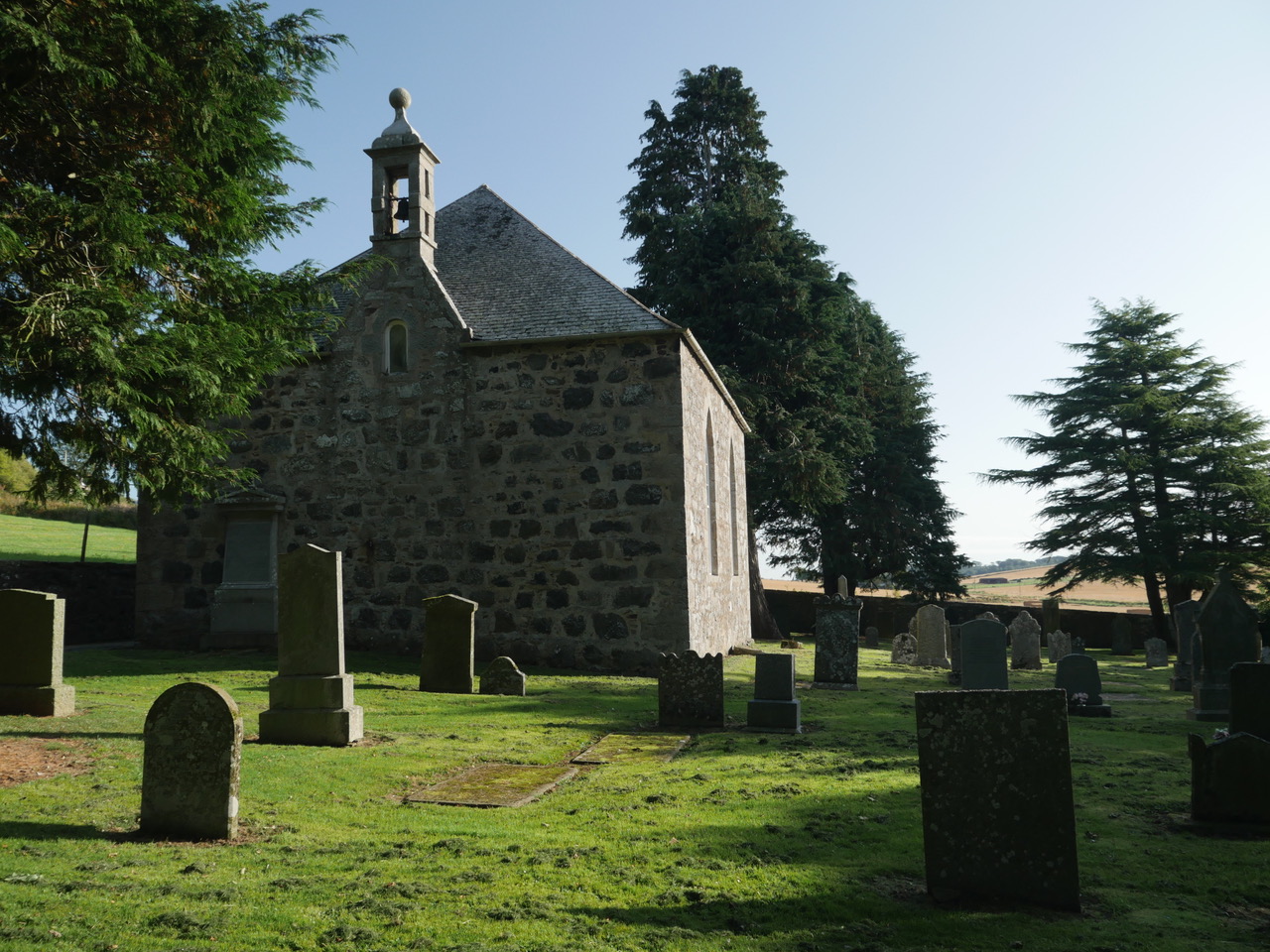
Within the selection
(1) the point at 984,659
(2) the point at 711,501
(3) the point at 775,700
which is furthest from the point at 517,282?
(1) the point at 984,659

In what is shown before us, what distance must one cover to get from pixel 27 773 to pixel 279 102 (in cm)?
920

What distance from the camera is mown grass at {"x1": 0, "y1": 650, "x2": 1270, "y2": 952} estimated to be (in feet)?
13.6

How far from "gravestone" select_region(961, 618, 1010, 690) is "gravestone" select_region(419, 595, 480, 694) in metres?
6.97

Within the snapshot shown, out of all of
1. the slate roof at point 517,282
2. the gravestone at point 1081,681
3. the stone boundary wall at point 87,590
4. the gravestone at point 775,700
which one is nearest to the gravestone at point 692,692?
the gravestone at point 775,700

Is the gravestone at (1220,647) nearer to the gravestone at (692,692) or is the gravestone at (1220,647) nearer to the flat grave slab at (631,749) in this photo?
the gravestone at (692,692)

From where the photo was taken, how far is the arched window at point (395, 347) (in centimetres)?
1652

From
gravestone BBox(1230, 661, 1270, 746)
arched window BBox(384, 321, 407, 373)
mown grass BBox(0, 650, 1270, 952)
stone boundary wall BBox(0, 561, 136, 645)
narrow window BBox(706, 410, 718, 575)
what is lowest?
mown grass BBox(0, 650, 1270, 952)

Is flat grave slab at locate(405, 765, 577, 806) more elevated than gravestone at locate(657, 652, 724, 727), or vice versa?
gravestone at locate(657, 652, 724, 727)

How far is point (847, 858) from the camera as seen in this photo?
537cm

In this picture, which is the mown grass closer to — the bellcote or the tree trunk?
the bellcote

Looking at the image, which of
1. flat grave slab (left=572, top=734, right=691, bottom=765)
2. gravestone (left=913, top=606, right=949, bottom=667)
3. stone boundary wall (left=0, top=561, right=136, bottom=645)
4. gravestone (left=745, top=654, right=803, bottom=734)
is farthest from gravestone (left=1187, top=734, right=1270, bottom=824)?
stone boundary wall (left=0, top=561, right=136, bottom=645)

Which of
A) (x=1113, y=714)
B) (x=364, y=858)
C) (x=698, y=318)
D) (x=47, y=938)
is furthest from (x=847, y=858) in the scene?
(x=698, y=318)

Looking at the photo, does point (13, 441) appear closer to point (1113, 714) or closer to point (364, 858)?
point (364, 858)

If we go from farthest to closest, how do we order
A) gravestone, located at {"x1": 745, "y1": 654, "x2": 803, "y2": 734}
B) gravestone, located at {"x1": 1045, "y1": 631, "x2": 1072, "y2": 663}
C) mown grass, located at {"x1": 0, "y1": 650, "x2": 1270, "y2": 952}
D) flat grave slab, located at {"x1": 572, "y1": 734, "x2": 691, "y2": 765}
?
gravestone, located at {"x1": 1045, "y1": 631, "x2": 1072, "y2": 663} < gravestone, located at {"x1": 745, "y1": 654, "x2": 803, "y2": 734} < flat grave slab, located at {"x1": 572, "y1": 734, "x2": 691, "y2": 765} < mown grass, located at {"x1": 0, "y1": 650, "x2": 1270, "y2": 952}
